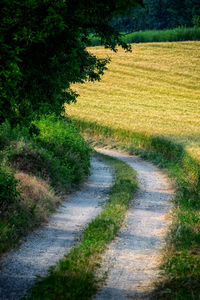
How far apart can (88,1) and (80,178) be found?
34.9ft

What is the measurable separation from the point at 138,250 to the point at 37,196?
3.66 meters

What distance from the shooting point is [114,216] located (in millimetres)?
11484

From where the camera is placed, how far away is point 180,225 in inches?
392

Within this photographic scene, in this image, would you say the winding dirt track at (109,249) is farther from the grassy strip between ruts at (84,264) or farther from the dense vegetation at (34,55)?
the dense vegetation at (34,55)

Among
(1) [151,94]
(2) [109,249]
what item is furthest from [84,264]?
(1) [151,94]

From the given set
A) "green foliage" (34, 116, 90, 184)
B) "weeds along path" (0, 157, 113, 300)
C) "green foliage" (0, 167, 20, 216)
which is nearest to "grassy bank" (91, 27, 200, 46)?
"green foliage" (34, 116, 90, 184)

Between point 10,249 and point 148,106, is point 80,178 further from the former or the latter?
point 148,106

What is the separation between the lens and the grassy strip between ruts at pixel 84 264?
6672 mm

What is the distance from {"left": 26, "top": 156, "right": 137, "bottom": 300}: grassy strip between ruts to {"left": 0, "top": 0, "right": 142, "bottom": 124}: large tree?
236cm

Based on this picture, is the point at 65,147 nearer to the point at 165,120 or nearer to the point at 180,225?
the point at 180,225

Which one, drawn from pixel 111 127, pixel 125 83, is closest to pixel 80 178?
pixel 111 127

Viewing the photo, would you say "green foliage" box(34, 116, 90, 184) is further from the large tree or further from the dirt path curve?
the large tree

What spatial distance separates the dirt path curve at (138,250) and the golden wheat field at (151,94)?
531 centimetres

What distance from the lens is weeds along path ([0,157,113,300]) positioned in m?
7.37
